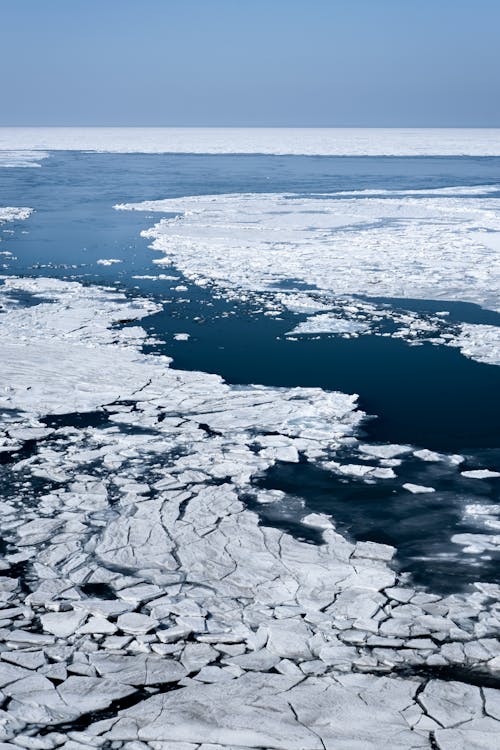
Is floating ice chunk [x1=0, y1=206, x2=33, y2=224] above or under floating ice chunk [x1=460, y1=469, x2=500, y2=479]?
above

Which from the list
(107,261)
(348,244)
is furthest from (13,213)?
(348,244)

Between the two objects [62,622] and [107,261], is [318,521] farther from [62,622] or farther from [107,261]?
[107,261]

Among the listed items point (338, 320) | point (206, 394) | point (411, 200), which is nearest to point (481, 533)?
point (206, 394)

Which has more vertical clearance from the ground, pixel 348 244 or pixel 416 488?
pixel 348 244

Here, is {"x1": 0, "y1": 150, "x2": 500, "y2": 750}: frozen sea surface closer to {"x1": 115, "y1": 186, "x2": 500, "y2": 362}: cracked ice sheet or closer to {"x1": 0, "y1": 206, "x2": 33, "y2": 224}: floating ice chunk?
{"x1": 115, "y1": 186, "x2": 500, "y2": 362}: cracked ice sheet

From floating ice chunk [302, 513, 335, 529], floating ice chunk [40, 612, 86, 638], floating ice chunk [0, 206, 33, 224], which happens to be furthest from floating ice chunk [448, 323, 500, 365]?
floating ice chunk [0, 206, 33, 224]

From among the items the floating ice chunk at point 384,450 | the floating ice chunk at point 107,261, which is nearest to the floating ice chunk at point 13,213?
the floating ice chunk at point 107,261

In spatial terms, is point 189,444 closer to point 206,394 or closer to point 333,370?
point 206,394
